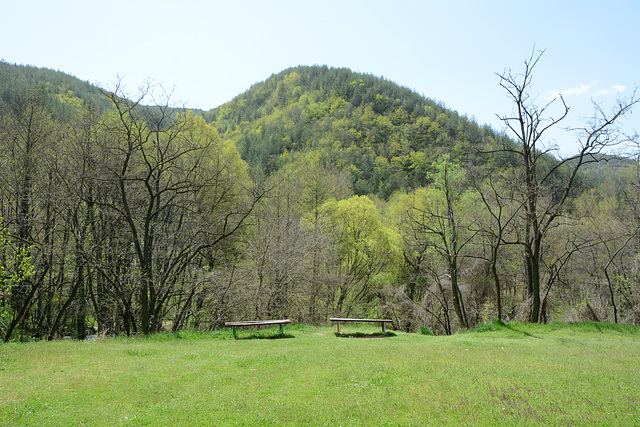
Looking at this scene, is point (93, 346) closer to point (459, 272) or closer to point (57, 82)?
point (459, 272)

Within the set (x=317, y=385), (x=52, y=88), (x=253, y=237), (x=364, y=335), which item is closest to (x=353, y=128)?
(x=52, y=88)

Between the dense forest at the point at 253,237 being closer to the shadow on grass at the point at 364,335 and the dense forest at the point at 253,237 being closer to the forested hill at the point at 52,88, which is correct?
the forested hill at the point at 52,88

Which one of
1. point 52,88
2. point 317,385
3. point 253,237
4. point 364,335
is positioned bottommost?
point 364,335

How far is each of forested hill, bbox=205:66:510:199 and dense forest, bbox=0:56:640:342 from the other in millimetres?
25000

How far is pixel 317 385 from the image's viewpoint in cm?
664

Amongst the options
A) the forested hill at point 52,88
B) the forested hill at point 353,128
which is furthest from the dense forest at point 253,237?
the forested hill at point 353,128

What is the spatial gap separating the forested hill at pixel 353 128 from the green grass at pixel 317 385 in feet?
140

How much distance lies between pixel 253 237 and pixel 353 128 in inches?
1959

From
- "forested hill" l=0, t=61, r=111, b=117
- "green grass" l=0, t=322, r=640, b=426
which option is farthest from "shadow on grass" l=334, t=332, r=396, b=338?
"forested hill" l=0, t=61, r=111, b=117

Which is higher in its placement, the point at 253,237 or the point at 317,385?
the point at 253,237

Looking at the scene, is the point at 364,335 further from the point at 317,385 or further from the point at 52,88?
the point at 52,88

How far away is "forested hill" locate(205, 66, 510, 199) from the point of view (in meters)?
60.6

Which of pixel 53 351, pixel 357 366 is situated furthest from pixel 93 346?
pixel 357 366

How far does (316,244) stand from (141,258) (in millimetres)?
10388
